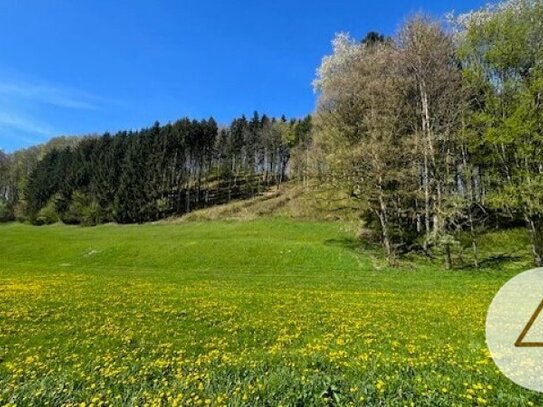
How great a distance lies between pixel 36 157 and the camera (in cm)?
14675

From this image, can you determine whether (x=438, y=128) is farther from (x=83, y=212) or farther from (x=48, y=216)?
(x=48, y=216)

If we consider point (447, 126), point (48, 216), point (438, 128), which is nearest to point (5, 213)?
point (48, 216)

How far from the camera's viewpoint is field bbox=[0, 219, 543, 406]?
24.2 feet

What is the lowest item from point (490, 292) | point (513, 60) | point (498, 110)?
point (490, 292)

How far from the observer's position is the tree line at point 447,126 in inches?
1253

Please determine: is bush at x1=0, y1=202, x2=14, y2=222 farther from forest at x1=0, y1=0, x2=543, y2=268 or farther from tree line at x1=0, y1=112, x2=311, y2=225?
forest at x1=0, y1=0, x2=543, y2=268

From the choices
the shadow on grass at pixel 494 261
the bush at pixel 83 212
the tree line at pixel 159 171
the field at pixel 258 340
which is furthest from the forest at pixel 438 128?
the bush at pixel 83 212

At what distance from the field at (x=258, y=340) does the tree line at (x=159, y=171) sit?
61.7 meters

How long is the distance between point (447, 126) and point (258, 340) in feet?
95.4

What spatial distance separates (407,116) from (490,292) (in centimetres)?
2017

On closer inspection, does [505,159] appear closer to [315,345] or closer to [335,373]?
[315,345]

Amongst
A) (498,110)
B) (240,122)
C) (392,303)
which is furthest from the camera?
Result: (240,122)

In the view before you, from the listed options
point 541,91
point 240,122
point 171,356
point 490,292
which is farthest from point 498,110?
point 240,122

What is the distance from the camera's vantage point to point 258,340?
12508 mm
